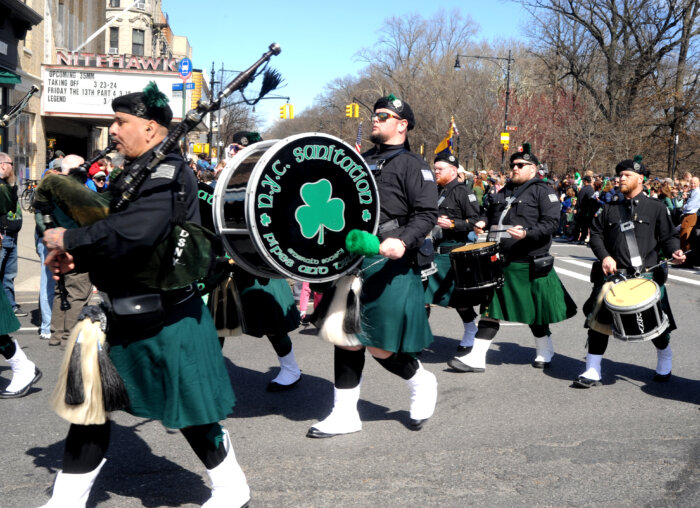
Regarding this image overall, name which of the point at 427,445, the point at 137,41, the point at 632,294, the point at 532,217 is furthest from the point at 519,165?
the point at 137,41

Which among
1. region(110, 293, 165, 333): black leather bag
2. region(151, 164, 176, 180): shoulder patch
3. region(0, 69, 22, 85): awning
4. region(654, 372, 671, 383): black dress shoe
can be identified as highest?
region(0, 69, 22, 85): awning

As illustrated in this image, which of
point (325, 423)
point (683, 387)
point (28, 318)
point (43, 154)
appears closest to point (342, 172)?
point (325, 423)

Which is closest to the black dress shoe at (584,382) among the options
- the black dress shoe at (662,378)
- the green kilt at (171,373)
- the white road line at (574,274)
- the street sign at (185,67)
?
the black dress shoe at (662,378)

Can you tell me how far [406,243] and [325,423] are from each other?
125cm

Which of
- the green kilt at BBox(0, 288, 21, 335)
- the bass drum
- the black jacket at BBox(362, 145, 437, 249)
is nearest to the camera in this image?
the bass drum

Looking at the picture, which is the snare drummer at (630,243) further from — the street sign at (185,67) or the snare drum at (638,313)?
the street sign at (185,67)

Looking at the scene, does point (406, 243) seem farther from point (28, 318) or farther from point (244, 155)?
point (28, 318)

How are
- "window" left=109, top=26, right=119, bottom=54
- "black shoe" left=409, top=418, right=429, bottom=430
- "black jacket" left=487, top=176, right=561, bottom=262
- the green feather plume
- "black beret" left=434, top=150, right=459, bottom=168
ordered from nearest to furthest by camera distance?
1. the green feather plume
2. "black shoe" left=409, top=418, right=429, bottom=430
3. "black jacket" left=487, top=176, right=561, bottom=262
4. "black beret" left=434, top=150, right=459, bottom=168
5. "window" left=109, top=26, right=119, bottom=54

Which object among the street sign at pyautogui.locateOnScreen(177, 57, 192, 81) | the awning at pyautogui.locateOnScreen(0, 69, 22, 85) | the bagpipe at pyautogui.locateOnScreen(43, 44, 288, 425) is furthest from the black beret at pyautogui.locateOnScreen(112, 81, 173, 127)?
the street sign at pyautogui.locateOnScreen(177, 57, 192, 81)

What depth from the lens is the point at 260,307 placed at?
5219 millimetres

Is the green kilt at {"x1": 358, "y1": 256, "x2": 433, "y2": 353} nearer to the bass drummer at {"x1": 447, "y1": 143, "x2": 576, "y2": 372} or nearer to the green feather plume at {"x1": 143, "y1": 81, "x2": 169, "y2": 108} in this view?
the green feather plume at {"x1": 143, "y1": 81, "x2": 169, "y2": 108}

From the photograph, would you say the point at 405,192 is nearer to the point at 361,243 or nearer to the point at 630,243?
the point at 361,243

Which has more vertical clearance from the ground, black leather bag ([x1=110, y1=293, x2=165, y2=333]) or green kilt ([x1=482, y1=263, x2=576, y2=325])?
black leather bag ([x1=110, y1=293, x2=165, y2=333])

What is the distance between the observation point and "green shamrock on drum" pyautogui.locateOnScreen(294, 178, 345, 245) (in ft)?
12.2
